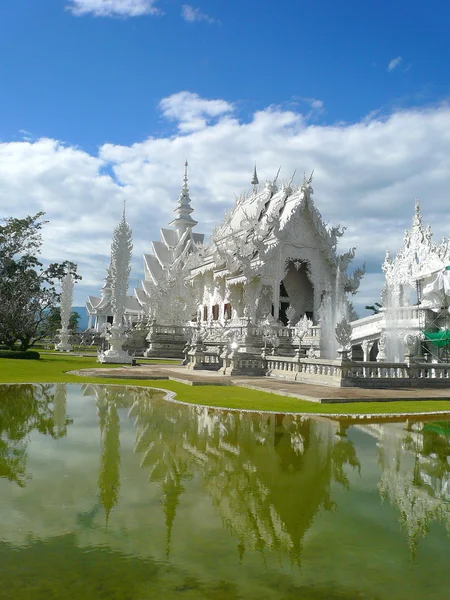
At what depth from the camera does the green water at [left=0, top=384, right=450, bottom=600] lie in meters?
2.98

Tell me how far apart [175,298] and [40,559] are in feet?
115

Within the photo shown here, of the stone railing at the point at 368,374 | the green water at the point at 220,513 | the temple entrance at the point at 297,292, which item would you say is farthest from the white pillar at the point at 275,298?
the green water at the point at 220,513

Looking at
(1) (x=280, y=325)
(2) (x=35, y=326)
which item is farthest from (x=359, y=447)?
(2) (x=35, y=326)

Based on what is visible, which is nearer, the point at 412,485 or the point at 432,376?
the point at 412,485

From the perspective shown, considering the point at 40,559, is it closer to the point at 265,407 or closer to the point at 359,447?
the point at 359,447

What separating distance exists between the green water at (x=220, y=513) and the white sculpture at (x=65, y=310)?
3438cm

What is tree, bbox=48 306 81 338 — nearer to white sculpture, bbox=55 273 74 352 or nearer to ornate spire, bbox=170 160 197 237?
white sculpture, bbox=55 273 74 352

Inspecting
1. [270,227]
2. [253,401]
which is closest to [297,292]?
[270,227]

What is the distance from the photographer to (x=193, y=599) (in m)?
2.76

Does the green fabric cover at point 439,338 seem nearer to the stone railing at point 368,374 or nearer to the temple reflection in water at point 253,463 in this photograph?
the stone railing at point 368,374

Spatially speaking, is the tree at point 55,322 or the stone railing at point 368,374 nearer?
the stone railing at point 368,374

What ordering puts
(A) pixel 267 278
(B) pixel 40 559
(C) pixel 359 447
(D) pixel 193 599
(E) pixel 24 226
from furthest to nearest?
(E) pixel 24 226 < (A) pixel 267 278 < (C) pixel 359 447 < (B) pixel 40 559 < (D) pixel 193 599

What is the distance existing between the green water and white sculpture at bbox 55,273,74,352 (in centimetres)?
3438

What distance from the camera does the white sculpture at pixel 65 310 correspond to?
133 ft
